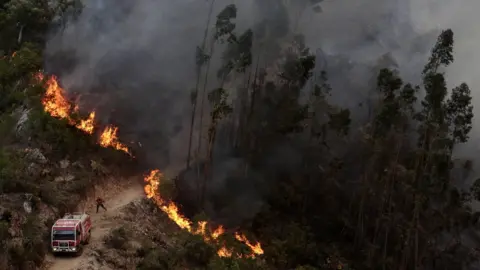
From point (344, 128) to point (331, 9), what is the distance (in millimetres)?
22158

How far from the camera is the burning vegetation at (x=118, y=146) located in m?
38.5

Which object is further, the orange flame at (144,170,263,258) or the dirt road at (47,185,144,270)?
the orange flame at (144,170,263,258)

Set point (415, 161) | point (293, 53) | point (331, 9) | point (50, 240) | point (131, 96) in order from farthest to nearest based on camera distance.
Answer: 1. point (331, 9)
2. point (293, 53)
3. point (131, 96)
4. point (415, 161)
5. point (50, 240)

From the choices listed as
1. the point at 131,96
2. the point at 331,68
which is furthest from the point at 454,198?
the point at 131,96

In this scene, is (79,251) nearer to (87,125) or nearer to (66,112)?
(87,125)

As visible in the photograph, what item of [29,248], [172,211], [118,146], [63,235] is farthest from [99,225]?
[118,146]

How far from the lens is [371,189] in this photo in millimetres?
49000

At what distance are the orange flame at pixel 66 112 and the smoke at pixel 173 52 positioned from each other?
2.03 m

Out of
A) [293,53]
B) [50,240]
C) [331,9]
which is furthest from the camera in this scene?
[331,9]

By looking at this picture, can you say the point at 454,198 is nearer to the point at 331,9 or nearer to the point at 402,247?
the point at 402,247

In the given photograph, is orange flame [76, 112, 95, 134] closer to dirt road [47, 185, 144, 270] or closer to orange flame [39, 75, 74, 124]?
orange flame [39, 75, 74, 124]

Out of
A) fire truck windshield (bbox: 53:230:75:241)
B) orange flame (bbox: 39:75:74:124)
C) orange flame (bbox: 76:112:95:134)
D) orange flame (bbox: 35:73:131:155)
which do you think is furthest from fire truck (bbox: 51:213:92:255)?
orange flame (bbox: 76:112:95:134)

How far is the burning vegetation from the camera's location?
3853 cm

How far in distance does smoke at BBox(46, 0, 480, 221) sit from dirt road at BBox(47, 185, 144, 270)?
7842 millimetres
